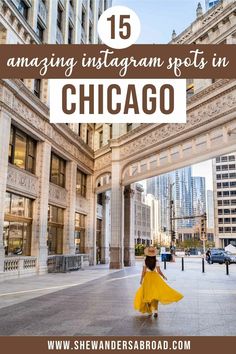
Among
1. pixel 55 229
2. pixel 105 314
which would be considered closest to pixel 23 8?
pixel 55 229

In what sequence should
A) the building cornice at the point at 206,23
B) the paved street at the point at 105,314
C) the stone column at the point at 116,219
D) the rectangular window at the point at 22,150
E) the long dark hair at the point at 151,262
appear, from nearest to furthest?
the paved street at the point at 105,314, the long dark hair at the point at 151,262, the rectangular window at the point at 22,150, the building cornice at the point at 206,23, the stone column at the point at 116,219

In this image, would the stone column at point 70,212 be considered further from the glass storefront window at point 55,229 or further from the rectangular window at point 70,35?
the rectangular window at point 70,35

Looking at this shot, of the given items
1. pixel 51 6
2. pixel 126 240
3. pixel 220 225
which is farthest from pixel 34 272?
pixel 220 225

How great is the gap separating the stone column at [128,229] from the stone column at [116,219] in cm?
245

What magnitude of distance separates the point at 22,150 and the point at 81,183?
398 inches

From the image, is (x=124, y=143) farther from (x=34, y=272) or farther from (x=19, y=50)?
(x=19, y=50)

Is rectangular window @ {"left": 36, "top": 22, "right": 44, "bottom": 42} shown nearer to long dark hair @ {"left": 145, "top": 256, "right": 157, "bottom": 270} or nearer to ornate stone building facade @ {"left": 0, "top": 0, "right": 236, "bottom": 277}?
ornate stone building facade @ {"left": 0, "top": 0, "right": 236, "bottom": 277}

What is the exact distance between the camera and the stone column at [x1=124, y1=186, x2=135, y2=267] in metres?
27.8

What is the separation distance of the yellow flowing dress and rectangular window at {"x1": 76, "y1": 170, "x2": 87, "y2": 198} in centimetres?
2033

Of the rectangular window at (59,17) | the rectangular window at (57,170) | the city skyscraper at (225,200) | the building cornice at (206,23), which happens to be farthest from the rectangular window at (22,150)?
the city skyscraper at (225,200)

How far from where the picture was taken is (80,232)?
27938mm

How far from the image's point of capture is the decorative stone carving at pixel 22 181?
1744cm

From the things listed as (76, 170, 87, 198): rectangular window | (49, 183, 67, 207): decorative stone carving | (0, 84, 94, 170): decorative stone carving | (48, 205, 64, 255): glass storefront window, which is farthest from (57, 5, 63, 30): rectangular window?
(48, 205, 64, 255): glass storefront window

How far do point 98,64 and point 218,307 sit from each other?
7011 mm
